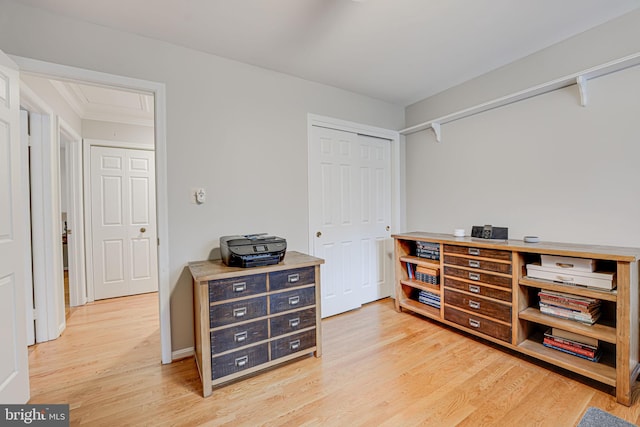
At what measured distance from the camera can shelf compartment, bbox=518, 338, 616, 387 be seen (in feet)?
5.61

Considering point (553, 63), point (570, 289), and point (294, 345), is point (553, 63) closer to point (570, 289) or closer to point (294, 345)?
point (570, 289)

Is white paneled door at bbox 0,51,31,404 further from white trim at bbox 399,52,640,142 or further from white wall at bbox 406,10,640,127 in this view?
white wall at bbox 406,10,640,127

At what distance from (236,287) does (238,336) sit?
1.10 feet

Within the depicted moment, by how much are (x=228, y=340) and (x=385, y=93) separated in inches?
114

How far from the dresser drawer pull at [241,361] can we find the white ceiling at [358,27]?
230 centimetres

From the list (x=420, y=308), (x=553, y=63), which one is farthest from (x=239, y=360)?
(x=553, y=63)

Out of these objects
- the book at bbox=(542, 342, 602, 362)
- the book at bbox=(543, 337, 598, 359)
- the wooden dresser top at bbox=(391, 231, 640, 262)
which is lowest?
the book at bbox=(542, 342, 602, 362)

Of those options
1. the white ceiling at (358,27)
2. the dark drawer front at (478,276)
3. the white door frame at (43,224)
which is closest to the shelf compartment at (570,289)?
the dark drawer front at (478,276)

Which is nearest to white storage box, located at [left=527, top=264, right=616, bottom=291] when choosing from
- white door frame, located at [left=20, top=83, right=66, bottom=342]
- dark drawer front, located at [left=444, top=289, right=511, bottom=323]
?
dark drawer front, located at [left=444, top=289, right=511, bottom=323]

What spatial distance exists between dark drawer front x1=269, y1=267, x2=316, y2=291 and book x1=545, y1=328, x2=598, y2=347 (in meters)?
1.81

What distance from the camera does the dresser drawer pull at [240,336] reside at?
6.18 feet

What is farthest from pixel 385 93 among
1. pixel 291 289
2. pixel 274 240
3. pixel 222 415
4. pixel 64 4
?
pixel 222 415

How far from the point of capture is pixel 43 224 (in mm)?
2438

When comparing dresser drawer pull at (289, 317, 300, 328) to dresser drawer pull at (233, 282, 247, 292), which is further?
dresser drawer pull at (289, 317, 300, 328)
